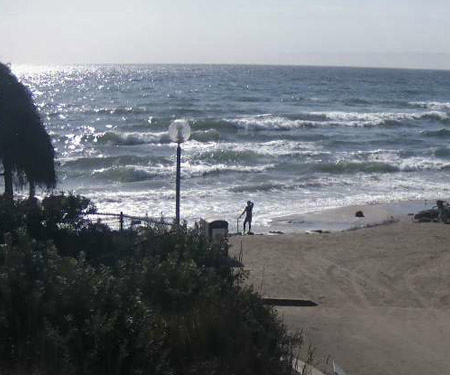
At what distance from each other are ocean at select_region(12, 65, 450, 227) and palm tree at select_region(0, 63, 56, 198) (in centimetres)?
970

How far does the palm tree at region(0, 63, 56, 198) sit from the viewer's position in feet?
37.3

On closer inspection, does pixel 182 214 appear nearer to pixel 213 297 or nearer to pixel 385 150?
pixel 213 297

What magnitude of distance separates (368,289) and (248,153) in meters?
24.8

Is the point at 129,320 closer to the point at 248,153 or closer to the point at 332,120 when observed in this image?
the point at 248,153

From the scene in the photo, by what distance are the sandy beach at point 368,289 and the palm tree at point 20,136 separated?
371 cm

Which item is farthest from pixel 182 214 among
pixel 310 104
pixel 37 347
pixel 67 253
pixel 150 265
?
Result: pixel 310 104

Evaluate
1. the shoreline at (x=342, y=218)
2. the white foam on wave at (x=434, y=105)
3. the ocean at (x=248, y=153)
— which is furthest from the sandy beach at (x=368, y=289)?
the white foam on wave at (x=434, y=105)

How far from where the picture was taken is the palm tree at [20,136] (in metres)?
11.4

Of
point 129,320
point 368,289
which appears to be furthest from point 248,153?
point 129,320

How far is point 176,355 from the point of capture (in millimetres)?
4918

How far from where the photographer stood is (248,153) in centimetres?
3675

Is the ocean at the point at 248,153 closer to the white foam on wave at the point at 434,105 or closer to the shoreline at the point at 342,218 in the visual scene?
the white foam on wave at the point at 434,105

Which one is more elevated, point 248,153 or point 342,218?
point 342,218

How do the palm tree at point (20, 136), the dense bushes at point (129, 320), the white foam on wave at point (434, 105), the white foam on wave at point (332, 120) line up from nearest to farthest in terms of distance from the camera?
the dense bushes at point (129, 320), the palm tree at point (20, 136), the white foam on wave at point (332, 120), the white foam on wave at point (434, 105)
